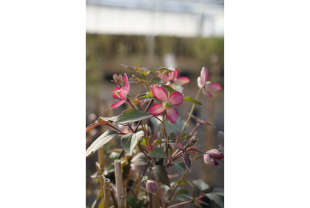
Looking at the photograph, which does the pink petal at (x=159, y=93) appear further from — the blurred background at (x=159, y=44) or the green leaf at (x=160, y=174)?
the blurred background at (x=159, y=44)

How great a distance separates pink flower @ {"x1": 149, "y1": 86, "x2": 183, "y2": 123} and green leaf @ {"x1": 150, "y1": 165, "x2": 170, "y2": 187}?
12 cm

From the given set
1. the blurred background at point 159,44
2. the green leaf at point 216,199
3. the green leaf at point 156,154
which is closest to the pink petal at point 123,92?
the green leaf at point 156,154

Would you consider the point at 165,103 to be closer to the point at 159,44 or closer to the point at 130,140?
the point at 130,140

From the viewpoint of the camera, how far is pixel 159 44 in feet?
6.98

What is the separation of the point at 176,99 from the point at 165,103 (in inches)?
0.9

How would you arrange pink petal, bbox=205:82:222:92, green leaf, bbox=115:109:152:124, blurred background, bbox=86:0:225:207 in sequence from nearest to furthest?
green leaf, bbox=115:109:152:124
pink petal, bbox=205:82:222:92
blurred background, bbox=86:0:225:207

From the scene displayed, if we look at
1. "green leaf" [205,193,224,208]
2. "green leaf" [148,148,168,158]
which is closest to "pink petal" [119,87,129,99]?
"green leaf" [148,148,168,158]

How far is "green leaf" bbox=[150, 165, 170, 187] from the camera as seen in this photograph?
47 centimetres

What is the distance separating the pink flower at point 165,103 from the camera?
1.43 ft

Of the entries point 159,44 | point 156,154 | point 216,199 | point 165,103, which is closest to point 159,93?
point 165,103

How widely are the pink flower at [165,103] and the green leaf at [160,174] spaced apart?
0.12 m

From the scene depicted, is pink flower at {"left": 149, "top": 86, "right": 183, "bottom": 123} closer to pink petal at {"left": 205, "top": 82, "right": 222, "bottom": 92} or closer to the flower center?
the flower center

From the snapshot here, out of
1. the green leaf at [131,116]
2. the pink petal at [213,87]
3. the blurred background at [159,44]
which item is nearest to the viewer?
the green leaf at [131,116]
